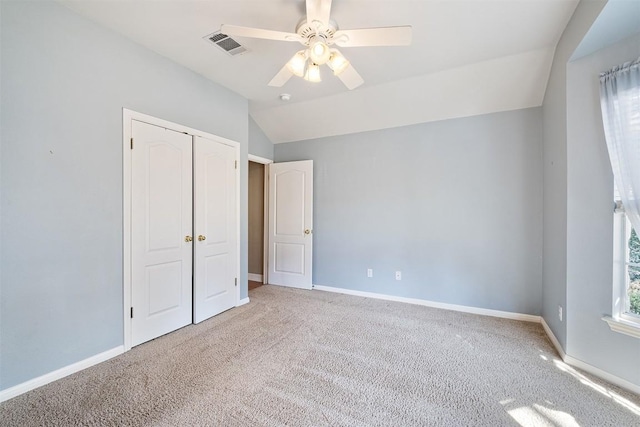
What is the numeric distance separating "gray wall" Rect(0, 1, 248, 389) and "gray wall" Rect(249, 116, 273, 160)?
5.67ft

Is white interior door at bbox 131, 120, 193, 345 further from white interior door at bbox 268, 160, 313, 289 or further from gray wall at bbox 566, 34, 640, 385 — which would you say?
gray wall at bbox 566, 34, 640, 385

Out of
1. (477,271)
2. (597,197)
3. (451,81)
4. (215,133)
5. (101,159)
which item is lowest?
(477,271)

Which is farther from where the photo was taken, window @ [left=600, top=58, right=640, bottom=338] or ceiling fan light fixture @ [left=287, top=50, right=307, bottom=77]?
ceiling fan light fixture @ [left=287, top=50, right=307, bottom=77]

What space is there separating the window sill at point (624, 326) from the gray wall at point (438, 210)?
119cm

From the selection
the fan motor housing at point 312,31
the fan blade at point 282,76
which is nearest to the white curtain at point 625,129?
the fan motor housing at point 312,31

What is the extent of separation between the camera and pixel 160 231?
8.42ft

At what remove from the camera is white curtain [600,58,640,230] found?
1.71 metres

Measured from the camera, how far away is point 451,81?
115 inches

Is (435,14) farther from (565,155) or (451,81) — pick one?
(565,155)

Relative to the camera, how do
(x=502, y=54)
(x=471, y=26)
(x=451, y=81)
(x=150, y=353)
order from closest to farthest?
(x=471, y=26)
(x=150, y=353)
(x=502, y=54)
(x=451, y=81)

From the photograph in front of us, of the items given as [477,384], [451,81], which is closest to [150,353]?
[477,384]

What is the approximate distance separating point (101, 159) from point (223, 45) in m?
1.43

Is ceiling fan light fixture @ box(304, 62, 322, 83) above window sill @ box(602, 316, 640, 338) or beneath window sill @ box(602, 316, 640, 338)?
above

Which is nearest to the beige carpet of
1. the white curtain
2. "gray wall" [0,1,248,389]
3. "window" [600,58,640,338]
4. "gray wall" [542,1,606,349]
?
"gray wall" [0,1,248,389]
